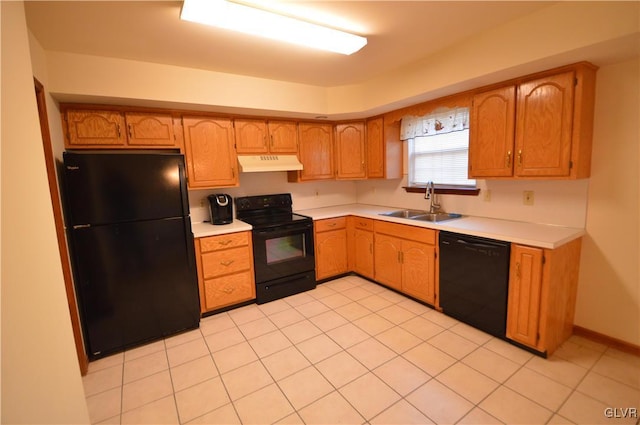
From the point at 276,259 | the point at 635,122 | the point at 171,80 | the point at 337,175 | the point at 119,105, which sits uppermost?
the point at 171,80

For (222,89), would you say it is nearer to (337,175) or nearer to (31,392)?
(337,175)

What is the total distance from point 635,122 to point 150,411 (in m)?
3.69

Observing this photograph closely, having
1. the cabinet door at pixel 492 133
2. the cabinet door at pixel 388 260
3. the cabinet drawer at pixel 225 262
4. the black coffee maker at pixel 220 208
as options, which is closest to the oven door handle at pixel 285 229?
the cabinet drawer at pixel 225 262

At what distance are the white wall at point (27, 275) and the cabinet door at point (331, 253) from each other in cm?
260

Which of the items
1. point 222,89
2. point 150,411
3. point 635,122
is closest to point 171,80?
point 222,89

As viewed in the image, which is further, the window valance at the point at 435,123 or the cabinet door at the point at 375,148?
the cabinet door at the point at 375,148

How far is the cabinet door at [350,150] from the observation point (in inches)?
150

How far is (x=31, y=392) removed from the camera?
0.85m

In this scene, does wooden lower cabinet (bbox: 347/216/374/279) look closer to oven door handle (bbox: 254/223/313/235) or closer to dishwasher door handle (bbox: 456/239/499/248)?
oven door handle (bbox: 254/223/313/235)

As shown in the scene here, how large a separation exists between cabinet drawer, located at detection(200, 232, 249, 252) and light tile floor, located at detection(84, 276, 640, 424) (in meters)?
0.73

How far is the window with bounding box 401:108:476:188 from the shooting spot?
297 cm

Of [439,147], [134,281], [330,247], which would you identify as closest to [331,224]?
[330,247]

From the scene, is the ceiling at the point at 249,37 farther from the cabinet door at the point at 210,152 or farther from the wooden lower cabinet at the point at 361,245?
the wooden lower cabinet at the point at 361,245

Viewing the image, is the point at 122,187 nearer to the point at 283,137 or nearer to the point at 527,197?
the point at 283,137
